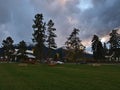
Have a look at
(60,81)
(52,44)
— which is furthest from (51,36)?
(60,81)

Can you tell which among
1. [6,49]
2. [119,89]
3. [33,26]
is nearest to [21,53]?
[6,49]

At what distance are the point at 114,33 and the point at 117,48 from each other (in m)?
7.40

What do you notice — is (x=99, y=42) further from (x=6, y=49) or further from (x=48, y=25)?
(x=6, y=49)

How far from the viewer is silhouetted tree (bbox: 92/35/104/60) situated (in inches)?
6823

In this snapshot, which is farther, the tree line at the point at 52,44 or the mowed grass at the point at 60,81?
the tree line at the point at 52,44

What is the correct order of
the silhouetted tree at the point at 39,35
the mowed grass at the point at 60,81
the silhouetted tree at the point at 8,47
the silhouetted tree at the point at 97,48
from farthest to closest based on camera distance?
the silhouetted tree at the point at 8,47, the silhouetted tree at the point at 97,48, the silhouetted tree at the point at 39,35, the mowed grass at the point at 60,81

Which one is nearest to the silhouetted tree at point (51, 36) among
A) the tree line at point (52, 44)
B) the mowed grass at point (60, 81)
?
the tree line at point (52, 44)

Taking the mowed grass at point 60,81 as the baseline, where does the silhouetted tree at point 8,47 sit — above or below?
above

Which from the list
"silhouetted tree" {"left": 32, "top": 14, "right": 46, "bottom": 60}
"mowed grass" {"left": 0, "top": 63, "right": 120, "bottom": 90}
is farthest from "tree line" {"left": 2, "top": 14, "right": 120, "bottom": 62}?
"mowed grass" {"left": 0, "top": 63, "right": 120, "bottom": 90}

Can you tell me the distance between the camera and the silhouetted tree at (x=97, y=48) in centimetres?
17330

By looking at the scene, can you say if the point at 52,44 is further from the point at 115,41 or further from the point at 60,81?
the point at 60,81

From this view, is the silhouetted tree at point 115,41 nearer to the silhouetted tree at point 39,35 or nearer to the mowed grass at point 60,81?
the silhouetted tree at point 39,35

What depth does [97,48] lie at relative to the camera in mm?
174000

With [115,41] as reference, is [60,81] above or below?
below
